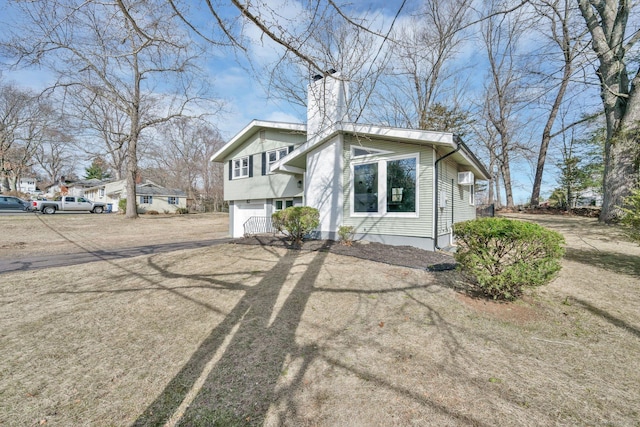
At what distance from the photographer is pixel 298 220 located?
8367 millimetres

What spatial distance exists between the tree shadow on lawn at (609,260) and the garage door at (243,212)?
40.0 ft

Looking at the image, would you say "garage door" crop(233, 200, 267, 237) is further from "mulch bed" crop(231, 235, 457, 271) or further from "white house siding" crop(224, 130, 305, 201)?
"mulch bed" crop(231, 235, 457, 271)

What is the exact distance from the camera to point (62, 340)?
3193 mm

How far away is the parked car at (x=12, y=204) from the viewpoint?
23562 millimetres

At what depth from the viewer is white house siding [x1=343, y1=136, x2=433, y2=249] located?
7.21m

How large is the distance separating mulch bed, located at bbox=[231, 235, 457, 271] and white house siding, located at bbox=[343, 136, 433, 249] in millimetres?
309

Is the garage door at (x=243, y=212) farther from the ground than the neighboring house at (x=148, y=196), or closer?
closer

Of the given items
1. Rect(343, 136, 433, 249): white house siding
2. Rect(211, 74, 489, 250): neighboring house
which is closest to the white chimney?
Rect(211, 74, 489, 250): neighboring house

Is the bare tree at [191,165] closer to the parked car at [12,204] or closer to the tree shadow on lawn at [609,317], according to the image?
the parked car at [12,204]

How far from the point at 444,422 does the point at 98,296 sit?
18.5 ft

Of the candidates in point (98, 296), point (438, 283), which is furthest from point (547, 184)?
point (98, 296)

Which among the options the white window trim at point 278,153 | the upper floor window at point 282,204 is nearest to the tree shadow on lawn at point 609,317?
the upper floor window at point 282,204

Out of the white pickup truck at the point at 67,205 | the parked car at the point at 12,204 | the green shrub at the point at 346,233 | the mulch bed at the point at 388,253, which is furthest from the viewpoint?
the white pickup truck at the point at 67,205

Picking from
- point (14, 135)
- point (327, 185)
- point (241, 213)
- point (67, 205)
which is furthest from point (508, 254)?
point (14, 135)
